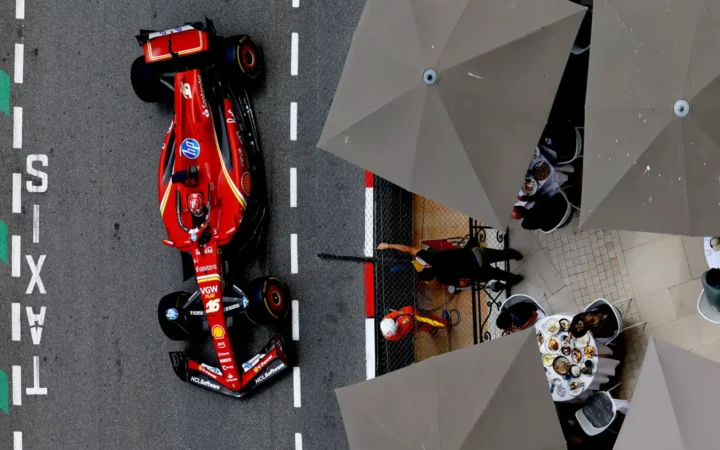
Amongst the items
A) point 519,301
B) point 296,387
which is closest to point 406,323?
point 519,301

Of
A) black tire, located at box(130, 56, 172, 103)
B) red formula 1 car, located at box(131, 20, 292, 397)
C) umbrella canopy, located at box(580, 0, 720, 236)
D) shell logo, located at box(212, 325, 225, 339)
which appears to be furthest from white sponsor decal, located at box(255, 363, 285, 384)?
umbrella canopy, located at box(580, 0, 720, 236)

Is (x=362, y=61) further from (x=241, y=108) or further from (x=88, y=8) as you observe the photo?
(x=88, y=8)

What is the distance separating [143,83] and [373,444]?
580 cm

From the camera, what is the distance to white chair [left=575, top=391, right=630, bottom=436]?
7.51 meters

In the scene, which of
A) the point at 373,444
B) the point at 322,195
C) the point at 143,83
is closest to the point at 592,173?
the point at 373,444

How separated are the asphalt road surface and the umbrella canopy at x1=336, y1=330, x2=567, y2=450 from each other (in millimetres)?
2765

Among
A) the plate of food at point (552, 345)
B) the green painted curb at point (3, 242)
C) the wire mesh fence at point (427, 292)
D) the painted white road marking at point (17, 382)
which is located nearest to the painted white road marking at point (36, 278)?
the green painted curb at point (3, 242)

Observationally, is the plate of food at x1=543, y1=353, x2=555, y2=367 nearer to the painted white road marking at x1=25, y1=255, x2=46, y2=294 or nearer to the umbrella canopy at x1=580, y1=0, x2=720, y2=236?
the umbrella canopy at x1=580, y1=0, x2=720, y2=236

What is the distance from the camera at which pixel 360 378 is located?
31.7 feet

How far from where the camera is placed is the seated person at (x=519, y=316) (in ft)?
26.7

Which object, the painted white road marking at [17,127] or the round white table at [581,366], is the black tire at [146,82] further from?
the round white table at [581,366]

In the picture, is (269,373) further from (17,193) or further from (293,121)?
(17,193)

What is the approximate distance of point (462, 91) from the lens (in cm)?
670

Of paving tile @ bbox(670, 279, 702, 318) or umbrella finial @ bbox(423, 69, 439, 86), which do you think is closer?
umbrella finial @ bbox(423, 69, 439, 86)
